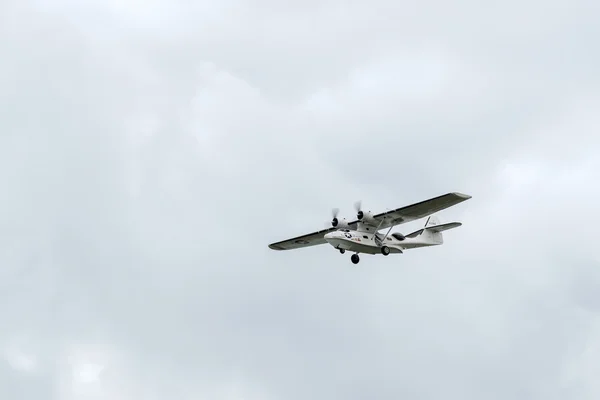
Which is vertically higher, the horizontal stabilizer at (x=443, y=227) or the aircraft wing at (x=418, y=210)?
the horizontal stabilizer at (x=443, y=227)

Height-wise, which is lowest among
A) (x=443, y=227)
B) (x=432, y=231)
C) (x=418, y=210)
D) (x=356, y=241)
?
(x=356, y=241)

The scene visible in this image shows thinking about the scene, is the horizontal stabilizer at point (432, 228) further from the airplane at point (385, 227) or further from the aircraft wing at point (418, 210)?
the aircraft wing at point (418, 210)

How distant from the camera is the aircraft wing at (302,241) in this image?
2736 inches

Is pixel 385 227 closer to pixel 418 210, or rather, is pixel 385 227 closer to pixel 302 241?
pixel 418 210

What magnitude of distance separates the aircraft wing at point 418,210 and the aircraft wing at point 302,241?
4777 millimetres

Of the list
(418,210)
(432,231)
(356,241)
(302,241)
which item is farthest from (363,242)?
(302,241)

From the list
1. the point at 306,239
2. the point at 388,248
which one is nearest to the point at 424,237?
the point at 388,248

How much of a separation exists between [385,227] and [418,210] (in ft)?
10.2

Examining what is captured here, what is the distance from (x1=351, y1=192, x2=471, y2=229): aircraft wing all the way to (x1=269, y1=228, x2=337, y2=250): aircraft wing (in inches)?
188

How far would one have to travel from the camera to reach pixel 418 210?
6412 centimetres

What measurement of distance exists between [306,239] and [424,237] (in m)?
8.48

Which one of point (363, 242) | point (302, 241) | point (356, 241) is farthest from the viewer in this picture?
point (302, 241)

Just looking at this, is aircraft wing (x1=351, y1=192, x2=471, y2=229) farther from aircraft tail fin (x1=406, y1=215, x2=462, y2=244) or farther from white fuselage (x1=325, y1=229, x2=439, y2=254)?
aircraft tail fin (x1=406, y1=215, x2=462, y2=244)

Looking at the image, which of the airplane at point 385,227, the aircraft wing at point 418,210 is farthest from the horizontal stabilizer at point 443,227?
the aircraft wing at point 418,210
